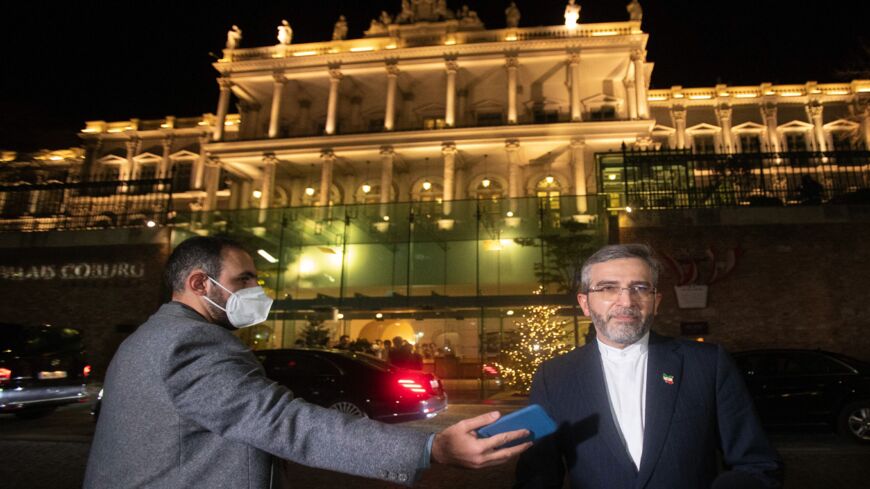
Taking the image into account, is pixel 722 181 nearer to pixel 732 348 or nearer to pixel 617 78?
pixel 732 348

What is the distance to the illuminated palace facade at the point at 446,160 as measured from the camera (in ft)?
56.1

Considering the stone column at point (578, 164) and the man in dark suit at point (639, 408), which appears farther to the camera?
the stone column at point (578, 164)

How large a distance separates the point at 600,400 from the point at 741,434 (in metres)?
0.60

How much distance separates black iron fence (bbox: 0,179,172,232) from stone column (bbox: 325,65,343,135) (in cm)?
2268

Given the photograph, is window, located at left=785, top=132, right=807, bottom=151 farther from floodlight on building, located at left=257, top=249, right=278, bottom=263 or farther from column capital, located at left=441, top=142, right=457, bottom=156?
floodlight on building, located at left=257, top=249, right=278, bottom=263

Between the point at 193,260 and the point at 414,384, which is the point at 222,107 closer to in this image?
the point at 414,384

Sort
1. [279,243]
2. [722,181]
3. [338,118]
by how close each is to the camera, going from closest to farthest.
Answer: [722,181] → [279,243] → [338,118]

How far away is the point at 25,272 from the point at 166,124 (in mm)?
45987

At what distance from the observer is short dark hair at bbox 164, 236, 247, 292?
2354 mm

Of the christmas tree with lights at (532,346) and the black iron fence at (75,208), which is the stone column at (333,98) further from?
the christmas tree with lights at (532,346)

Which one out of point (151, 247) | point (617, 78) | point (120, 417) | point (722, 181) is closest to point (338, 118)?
point (617, 78)

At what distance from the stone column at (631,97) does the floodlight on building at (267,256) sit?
30.0 metres

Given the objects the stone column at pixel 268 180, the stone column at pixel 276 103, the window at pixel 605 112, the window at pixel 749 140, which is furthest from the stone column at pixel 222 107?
the window at pixel 749 140

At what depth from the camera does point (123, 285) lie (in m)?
19.0
